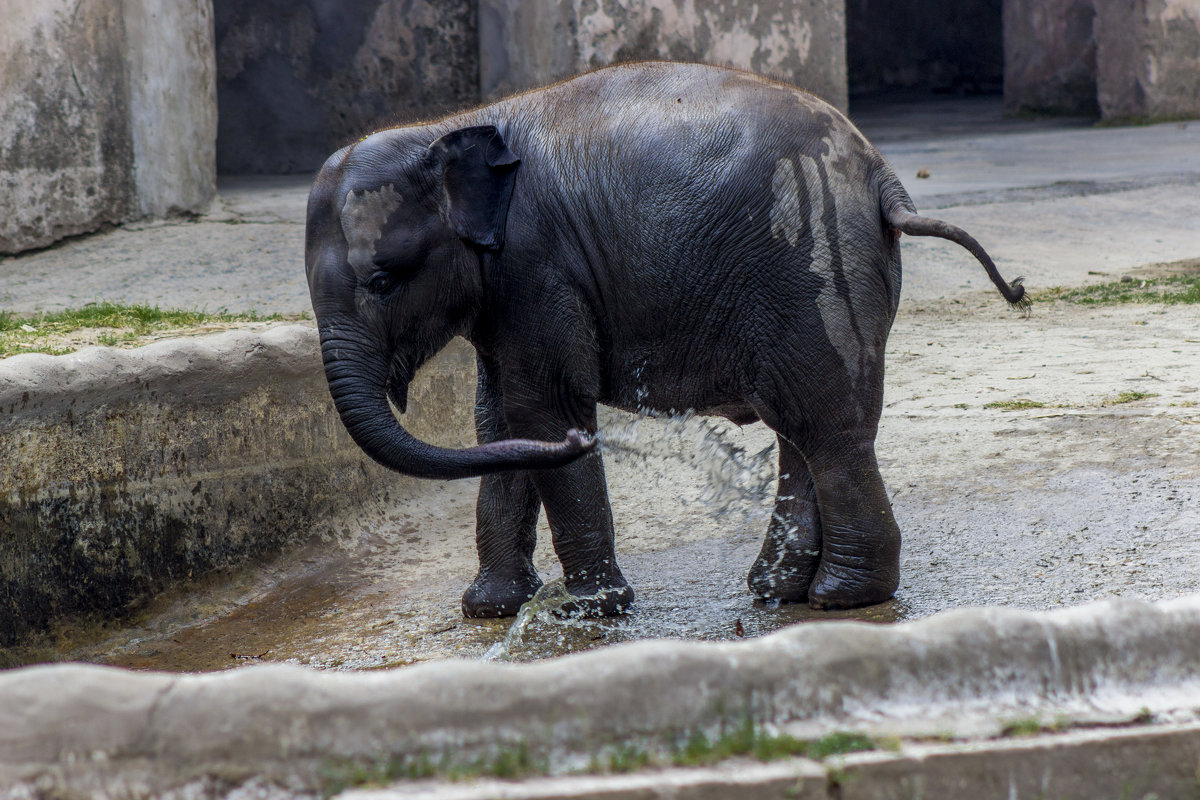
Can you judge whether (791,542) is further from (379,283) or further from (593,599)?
(379,283)

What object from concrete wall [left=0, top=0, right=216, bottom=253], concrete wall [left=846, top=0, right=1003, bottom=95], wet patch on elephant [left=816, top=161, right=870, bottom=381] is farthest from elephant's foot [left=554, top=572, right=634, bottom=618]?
concrete wall [left=846, top=0, right=1003, bottom=95]

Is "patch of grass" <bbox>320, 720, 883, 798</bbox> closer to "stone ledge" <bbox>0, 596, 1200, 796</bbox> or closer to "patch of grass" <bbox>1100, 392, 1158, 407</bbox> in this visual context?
"stone ledge" <bbox>0, 596, 1200, 796</bbox>

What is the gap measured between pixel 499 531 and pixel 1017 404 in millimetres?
2076

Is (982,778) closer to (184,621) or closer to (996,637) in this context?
(996,637)

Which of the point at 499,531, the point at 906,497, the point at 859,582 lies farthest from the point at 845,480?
the point at 499,531

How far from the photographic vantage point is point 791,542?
3756 mm

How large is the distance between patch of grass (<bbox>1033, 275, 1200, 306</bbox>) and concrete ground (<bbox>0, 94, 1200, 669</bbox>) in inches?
7.7

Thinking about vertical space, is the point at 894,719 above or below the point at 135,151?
below

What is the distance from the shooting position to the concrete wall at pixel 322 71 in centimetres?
1010

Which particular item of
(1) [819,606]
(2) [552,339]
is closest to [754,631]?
(1) [819,606]

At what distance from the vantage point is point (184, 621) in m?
4.26

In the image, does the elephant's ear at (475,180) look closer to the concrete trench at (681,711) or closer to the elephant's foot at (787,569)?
the elephant's foot at (787,569)

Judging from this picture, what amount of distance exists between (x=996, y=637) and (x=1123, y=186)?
7.80m

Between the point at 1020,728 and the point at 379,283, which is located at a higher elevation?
the point at 379,283
